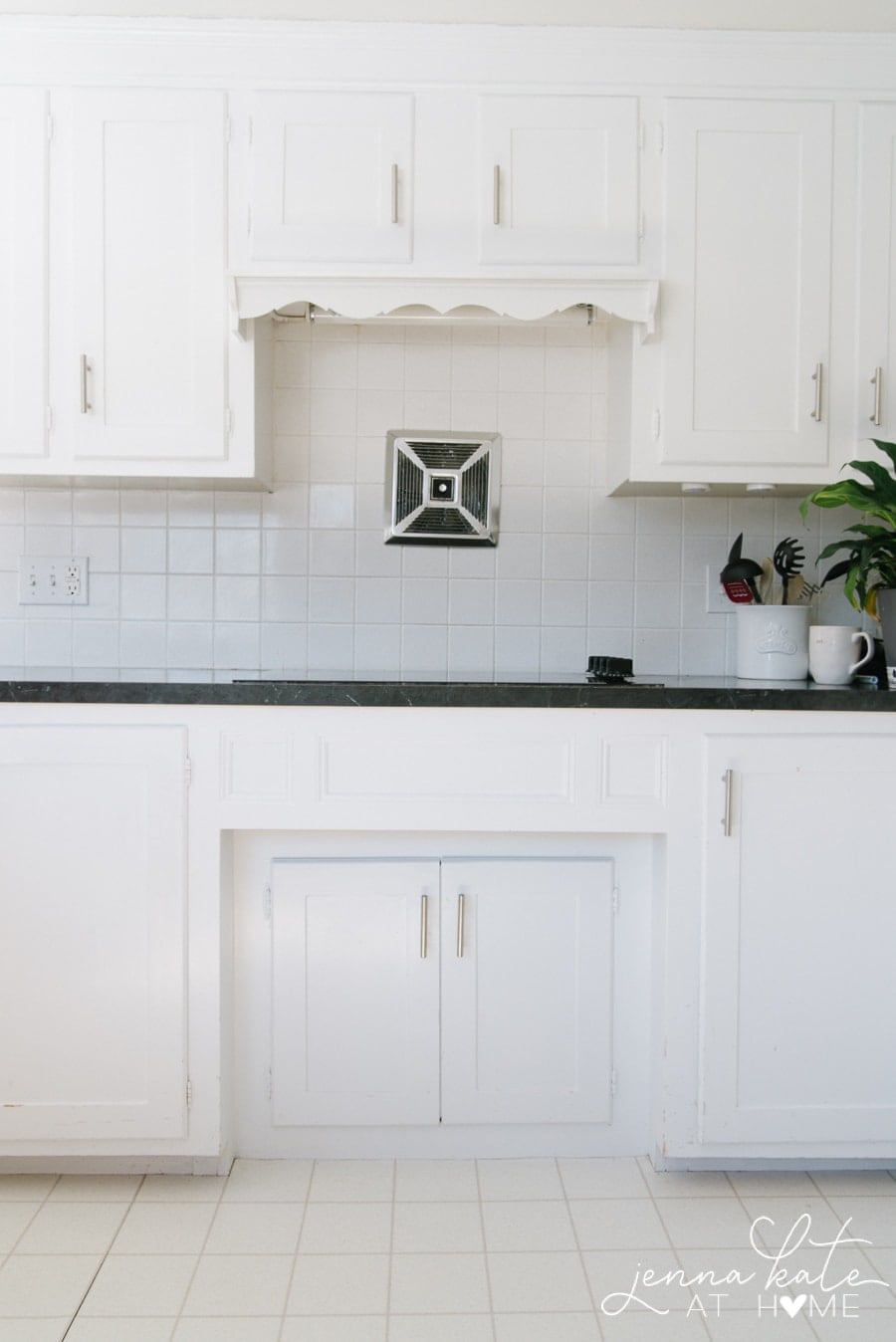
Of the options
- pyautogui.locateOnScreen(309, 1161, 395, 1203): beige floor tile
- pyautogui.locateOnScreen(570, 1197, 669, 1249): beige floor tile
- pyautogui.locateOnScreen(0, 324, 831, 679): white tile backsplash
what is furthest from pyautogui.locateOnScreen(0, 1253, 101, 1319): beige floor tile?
pyautogui.locateOnScreen(0, 324, 831, 679): white tile backsplash

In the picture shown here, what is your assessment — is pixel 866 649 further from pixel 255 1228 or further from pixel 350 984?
pixel 255 1228

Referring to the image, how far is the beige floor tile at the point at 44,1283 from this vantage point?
1573mm

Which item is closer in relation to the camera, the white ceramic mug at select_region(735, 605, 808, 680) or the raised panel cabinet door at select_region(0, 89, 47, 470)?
the raised panel cabinet door at select_region(0, 89, 47, 470)

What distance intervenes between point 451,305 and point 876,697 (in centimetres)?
116

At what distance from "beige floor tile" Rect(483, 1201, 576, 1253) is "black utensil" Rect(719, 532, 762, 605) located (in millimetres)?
1386

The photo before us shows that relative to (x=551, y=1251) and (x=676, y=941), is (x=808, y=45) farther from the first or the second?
(x=551, y=1251)

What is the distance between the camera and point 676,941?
76.3 inches

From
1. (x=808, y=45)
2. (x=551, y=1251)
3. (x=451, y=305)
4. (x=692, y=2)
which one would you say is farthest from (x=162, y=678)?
(x=808, y=45)

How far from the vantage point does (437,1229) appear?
1790 mm

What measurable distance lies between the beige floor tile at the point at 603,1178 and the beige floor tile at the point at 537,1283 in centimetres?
21

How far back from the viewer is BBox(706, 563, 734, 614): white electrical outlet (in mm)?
2559

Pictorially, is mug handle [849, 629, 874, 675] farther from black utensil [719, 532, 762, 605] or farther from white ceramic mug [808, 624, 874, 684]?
black utensil [719, 532, 762, 605]

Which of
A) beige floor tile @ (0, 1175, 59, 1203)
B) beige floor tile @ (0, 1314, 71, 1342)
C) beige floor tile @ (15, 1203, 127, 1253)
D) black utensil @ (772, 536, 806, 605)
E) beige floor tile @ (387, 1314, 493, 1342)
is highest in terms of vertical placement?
black utensil @ (772, 536, 806, 605)

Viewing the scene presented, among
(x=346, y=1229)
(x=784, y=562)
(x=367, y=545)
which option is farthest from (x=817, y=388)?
(x=346, y=1229)
